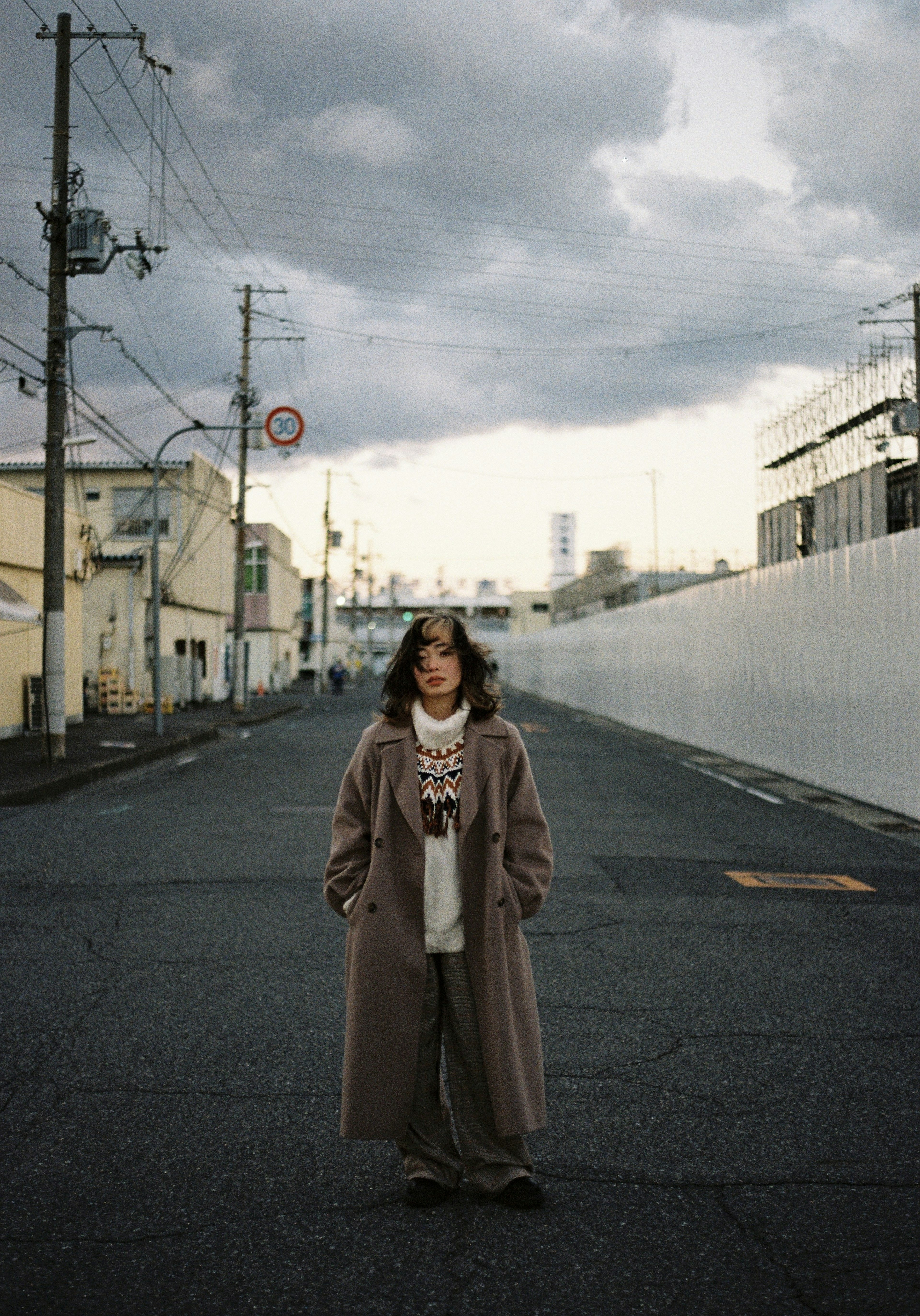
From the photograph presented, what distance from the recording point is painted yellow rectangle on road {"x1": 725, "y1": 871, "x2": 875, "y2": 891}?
30.2ft

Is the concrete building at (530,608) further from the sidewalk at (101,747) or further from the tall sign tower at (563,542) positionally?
the sidewalk at (101,747)

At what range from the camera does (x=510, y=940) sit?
12.0ft

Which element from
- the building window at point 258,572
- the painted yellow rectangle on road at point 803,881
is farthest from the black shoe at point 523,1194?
the building window at point 258,572

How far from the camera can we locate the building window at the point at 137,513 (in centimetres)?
4334

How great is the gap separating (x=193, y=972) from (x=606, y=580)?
48452mm

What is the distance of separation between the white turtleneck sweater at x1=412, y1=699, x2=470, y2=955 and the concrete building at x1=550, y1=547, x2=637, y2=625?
143ft

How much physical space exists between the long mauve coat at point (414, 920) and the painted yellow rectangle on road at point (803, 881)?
5962 millimetres

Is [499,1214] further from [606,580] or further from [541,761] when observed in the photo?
[606,580]

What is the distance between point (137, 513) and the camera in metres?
43.7

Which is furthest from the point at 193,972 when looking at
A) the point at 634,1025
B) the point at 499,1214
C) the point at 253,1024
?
the point at 499,1214

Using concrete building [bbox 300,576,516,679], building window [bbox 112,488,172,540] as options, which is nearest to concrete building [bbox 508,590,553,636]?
concrete building [bbox 300,576,516,679]

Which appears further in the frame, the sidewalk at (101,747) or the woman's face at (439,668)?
the sidewalk at (101,747)

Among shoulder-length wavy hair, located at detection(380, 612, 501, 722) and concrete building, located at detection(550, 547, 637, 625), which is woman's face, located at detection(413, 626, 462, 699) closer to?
shoulder-length wavy hair, located at detection(380, 612, 501, 722)

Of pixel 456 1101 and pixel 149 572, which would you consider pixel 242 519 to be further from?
pixel 456 1101
